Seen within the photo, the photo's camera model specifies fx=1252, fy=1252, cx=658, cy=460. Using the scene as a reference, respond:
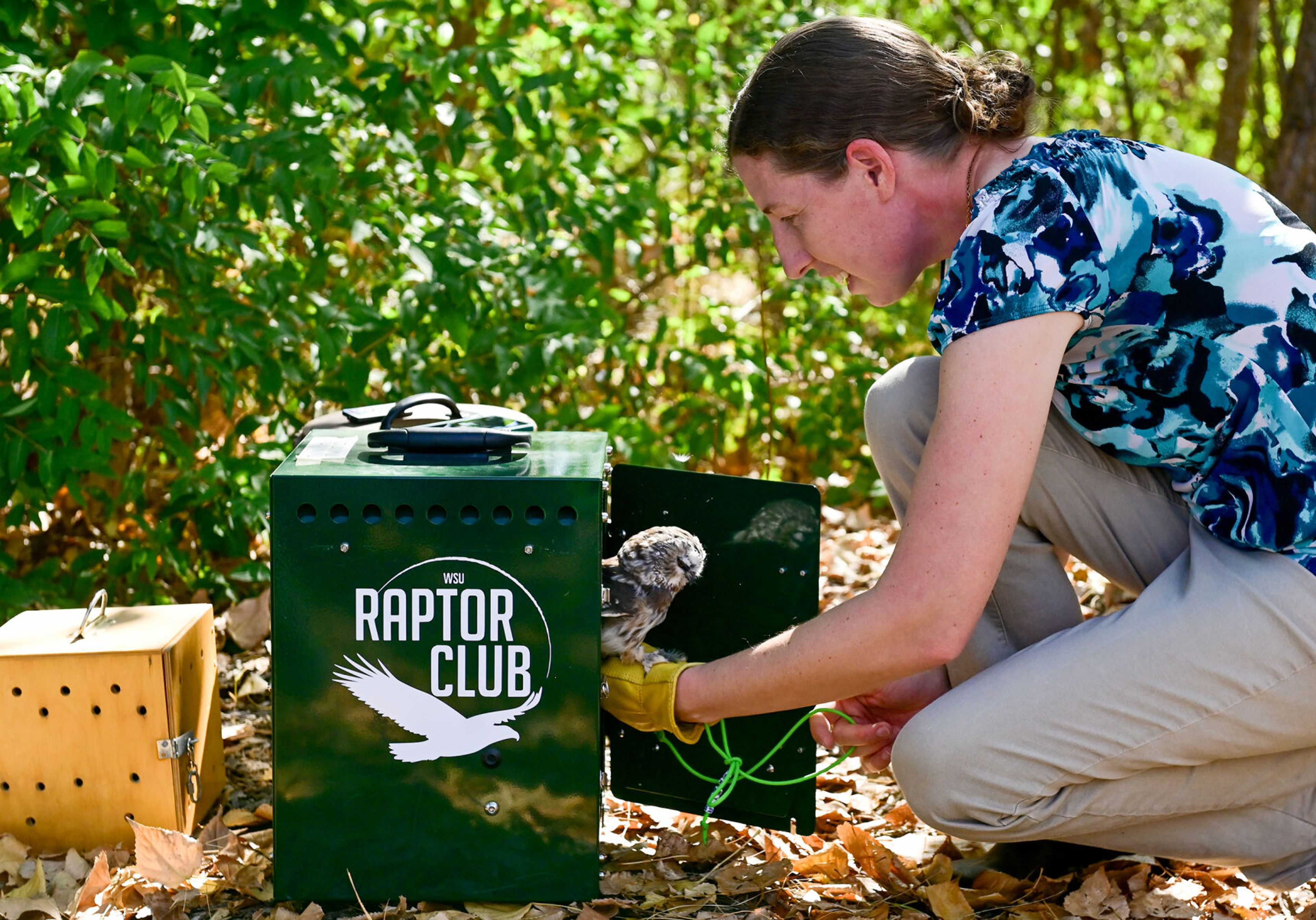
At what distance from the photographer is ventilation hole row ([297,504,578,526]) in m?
1.66

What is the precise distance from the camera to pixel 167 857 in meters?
1.82

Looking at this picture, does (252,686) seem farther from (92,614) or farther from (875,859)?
(875,859)

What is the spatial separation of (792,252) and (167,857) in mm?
1263

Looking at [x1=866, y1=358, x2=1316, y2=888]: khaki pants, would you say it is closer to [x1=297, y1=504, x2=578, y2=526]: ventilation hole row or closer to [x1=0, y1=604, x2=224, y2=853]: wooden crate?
[x1=297, y1=504, x2=578, y2=526]: ventilation hole row

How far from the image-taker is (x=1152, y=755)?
1698mm

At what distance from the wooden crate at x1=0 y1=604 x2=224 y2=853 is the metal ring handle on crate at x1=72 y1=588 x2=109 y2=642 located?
0.01 m

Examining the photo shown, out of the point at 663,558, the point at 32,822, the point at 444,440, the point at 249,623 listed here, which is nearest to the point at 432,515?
the point at 444,440

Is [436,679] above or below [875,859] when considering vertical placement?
above

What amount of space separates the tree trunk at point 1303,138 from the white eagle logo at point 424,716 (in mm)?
3270

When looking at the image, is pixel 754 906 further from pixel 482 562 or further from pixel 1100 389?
pixel 1100 389

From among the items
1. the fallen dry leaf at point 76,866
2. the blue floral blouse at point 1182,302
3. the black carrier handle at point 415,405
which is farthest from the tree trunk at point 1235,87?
the fallen dry leaf at point 76,866

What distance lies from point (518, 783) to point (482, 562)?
322 mm

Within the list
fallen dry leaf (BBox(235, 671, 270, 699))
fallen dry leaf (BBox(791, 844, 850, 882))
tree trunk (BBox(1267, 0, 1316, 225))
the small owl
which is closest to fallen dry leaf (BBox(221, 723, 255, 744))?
fallen dry leaf (BBox(235, 671, 270, 699))

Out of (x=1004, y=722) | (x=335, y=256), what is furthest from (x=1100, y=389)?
(x=335, y=256)
